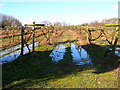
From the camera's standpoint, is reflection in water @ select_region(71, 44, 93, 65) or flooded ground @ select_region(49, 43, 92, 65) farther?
flooded ground @ select_region(49, 43, 92, 65)

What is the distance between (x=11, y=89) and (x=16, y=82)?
43 cm

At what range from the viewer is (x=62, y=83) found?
405 cm

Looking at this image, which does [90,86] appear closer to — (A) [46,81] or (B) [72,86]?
(B) [72,86]

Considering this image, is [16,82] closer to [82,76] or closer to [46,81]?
[46,81]

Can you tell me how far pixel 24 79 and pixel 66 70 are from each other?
195 cm

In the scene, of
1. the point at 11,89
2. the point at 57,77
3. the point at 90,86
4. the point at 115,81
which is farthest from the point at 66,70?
the point at 11,89

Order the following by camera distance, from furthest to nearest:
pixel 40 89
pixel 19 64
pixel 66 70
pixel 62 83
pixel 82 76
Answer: pixel 19 64, pixel 66 70, pixel 82 76, pixel 62 83, pixel 40 89

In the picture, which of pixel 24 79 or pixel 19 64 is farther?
pixel 19 64

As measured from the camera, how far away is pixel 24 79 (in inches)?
171

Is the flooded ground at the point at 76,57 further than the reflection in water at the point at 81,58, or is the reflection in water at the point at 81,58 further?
the flooded ground at the point at 76,57

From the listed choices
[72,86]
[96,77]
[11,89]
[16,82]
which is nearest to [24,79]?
[16,82]

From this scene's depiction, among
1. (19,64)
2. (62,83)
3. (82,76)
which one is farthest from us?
(19,64)

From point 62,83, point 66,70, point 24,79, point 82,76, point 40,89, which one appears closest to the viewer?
point 40,89

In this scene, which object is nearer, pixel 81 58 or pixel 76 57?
pixel 81 58
